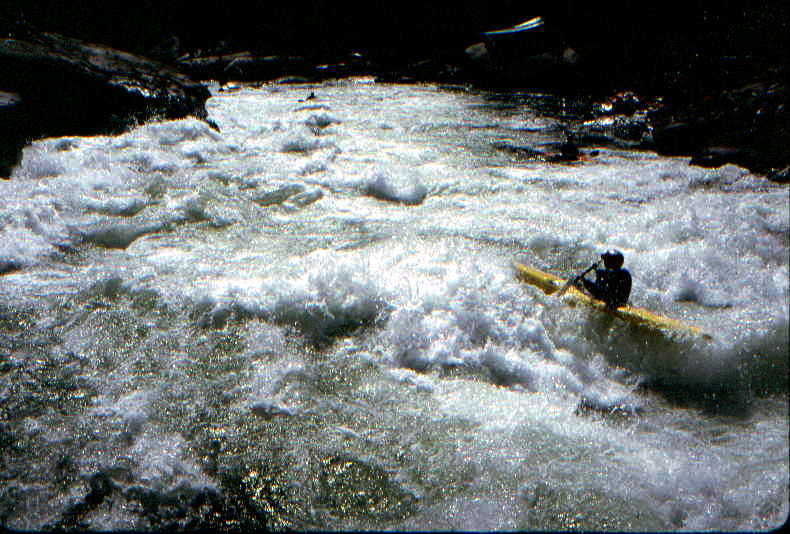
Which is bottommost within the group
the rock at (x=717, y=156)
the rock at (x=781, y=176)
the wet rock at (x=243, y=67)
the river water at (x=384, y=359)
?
the river water at (x=384, y=359)

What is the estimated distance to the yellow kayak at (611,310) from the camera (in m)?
3.66

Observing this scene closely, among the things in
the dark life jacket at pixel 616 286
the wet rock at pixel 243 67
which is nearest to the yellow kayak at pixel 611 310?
the dark life jacket at pixel 616 286

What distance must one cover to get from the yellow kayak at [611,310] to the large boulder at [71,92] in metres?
6.39

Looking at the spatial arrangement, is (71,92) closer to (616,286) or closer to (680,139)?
(616,286)

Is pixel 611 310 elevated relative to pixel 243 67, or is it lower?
lower

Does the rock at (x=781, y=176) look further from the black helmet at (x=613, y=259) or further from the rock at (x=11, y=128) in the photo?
the rock at (x=11, y=128)

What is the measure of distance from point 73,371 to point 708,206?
5.83 metres

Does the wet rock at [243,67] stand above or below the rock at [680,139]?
above

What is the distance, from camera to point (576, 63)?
14289mm

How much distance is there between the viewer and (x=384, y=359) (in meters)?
3.80

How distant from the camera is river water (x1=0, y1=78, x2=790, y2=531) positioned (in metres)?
2.69

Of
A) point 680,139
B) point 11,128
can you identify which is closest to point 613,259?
point 680,139

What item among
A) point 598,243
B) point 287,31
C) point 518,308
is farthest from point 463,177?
point 287,31

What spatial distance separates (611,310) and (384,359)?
159 centimetres
